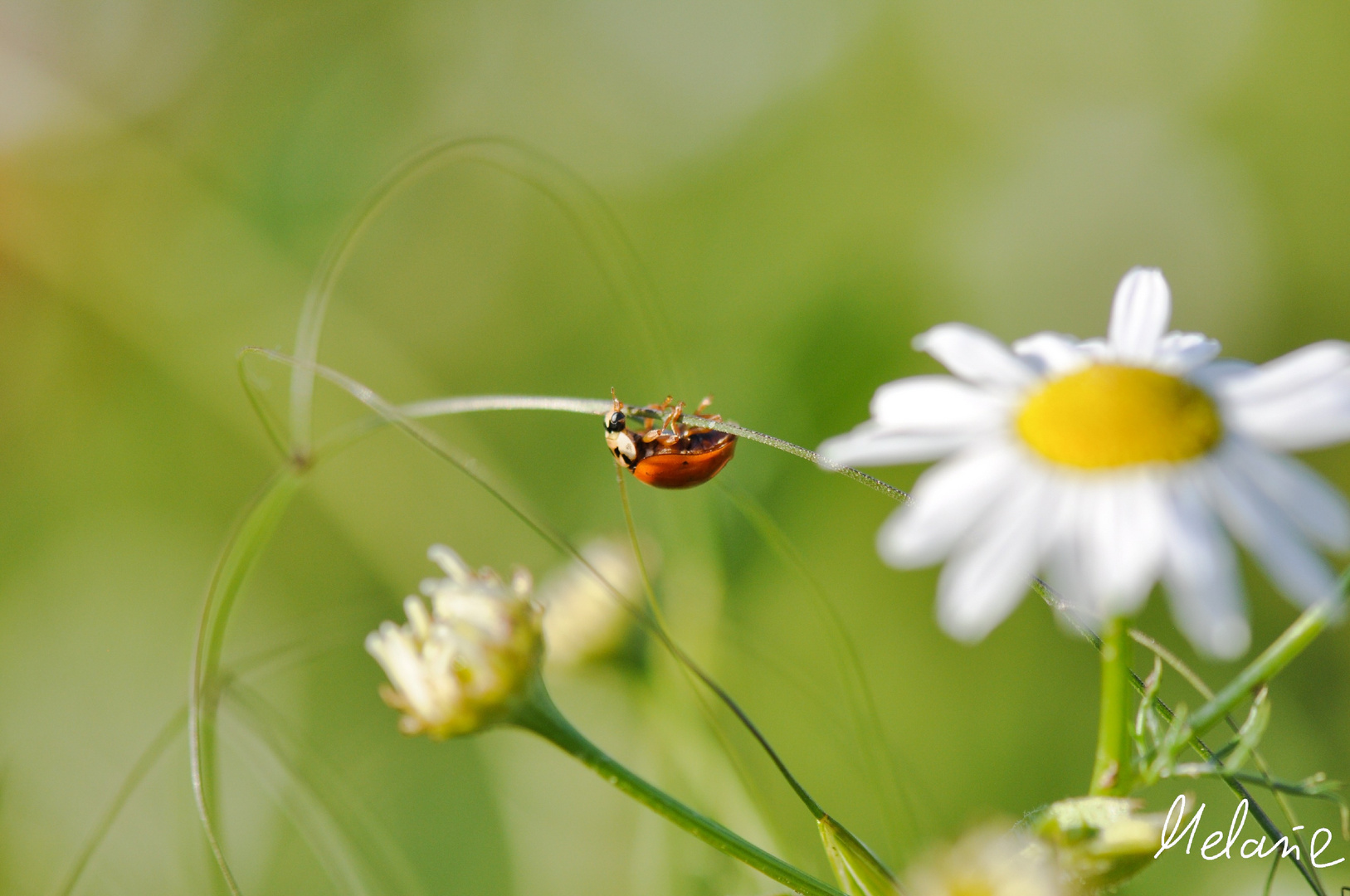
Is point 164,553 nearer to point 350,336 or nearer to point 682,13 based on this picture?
point 350,336

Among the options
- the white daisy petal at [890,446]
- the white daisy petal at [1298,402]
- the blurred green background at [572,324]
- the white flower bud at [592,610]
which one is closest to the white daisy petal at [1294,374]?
the white daisy petal at [1298,402]

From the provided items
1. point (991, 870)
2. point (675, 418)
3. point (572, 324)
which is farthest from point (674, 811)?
point (572, 324)

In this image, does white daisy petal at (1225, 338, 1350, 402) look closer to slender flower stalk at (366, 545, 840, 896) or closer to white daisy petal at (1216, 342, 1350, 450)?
white daisy petal at (1216, 342, 1350, 450)

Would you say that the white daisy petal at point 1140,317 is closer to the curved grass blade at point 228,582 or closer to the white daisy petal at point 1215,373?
the white daisy petal at point 1215,373

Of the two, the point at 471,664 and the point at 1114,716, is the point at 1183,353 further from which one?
the point at 471,664

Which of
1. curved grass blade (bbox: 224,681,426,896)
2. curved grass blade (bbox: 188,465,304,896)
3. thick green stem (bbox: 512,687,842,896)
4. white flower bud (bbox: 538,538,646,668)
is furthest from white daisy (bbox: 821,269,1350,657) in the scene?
white flower bud (bbox: 538,538,646,668)
